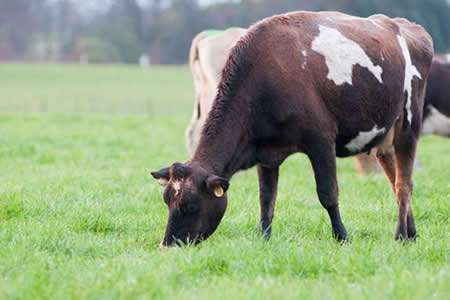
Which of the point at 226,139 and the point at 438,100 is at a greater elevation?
the point at 226,139

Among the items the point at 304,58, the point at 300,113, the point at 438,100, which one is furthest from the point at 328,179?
the point at 438,100

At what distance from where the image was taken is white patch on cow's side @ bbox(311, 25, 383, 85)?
570cm

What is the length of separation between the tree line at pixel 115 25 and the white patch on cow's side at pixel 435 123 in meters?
45.4

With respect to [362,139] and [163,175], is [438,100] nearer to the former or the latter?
[362,139]

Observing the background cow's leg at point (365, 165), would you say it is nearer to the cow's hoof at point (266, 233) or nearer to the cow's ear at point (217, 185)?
the cow's hoof at point (266, 233)

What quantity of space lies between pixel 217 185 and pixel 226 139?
479mm

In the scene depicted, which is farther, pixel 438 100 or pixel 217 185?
pixel 438 100

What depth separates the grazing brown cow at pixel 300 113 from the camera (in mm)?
5188

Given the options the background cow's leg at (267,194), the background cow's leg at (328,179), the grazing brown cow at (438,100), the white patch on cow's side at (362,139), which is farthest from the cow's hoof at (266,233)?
the grazing brown cow at (438,100)

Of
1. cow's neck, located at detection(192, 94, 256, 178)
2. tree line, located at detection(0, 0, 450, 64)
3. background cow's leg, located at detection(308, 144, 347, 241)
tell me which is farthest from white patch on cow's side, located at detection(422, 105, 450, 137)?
tree line, located at detection(0, 0, 450, 64)

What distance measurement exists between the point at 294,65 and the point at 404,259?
190 centimetres

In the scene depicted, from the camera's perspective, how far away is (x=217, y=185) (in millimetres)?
5023

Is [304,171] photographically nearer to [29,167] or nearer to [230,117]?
[29,167]

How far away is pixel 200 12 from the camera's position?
211ft
